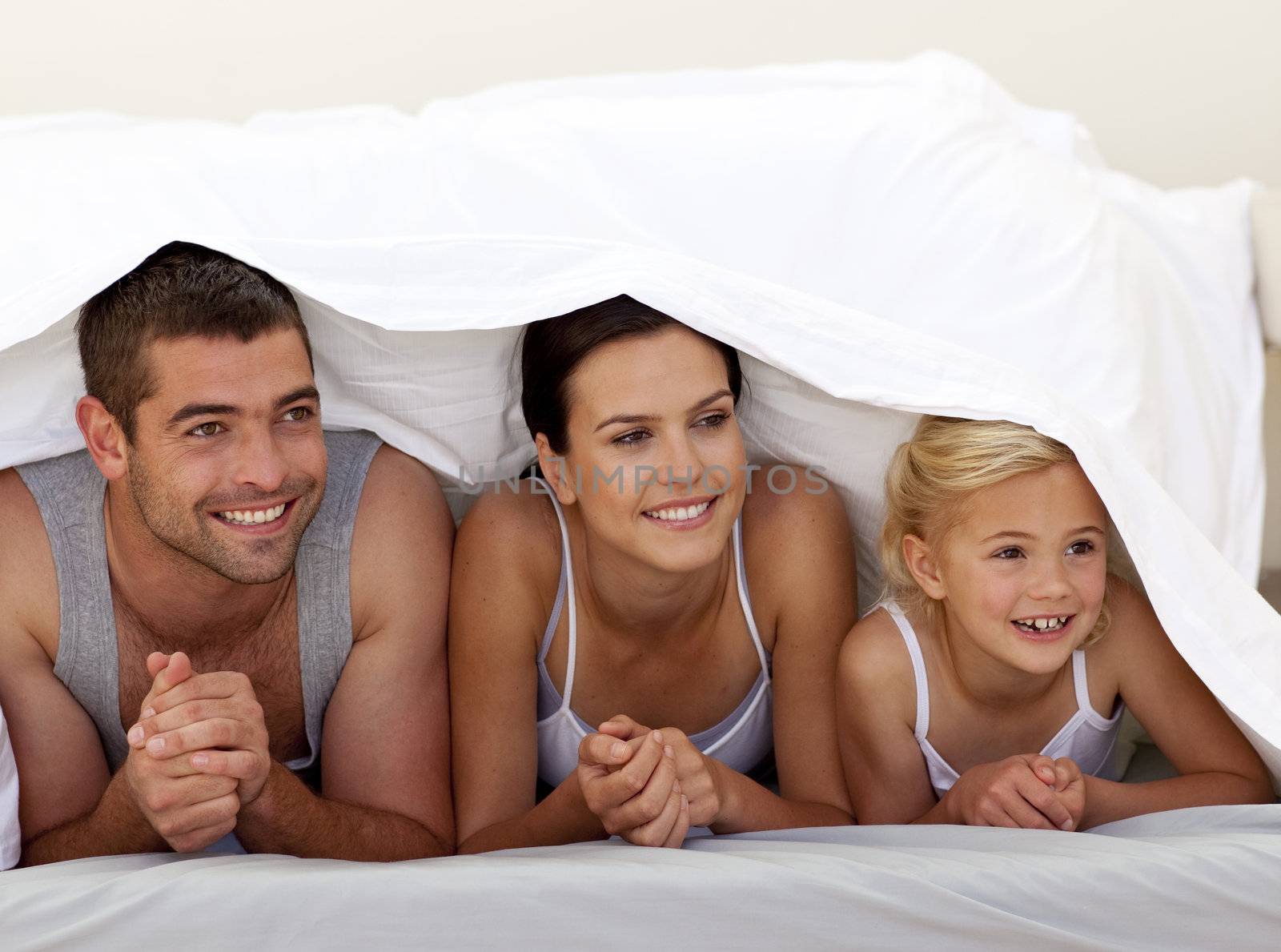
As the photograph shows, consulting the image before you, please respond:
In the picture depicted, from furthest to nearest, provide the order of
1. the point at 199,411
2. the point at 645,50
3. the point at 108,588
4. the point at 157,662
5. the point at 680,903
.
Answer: the point at 645,50 → the point at 108,588 → the point at 199,411 → the point at 157,662 → the point at 680,903

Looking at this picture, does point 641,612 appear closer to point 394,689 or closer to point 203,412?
point 394,689

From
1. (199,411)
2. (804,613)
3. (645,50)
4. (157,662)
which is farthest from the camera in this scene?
(645,50)

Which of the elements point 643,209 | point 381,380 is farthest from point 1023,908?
point 643,209

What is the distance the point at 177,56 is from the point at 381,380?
1.32 metres

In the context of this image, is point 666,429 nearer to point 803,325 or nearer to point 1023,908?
point 803,325

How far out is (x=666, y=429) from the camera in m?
1.32

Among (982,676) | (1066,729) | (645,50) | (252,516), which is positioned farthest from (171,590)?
(645,50)

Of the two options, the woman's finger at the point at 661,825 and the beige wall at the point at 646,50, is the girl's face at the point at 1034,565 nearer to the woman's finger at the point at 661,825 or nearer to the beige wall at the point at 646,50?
the woman's finger at the point at 661,825

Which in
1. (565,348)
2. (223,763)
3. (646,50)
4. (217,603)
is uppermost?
(646,50)

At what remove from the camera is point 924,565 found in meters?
1.41

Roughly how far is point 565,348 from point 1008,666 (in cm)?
59

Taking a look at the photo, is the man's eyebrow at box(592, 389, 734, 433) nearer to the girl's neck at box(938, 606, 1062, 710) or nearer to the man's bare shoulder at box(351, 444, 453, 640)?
the man's bare shoulder at box(351, 444, 453, 640)

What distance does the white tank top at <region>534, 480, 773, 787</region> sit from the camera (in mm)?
1463

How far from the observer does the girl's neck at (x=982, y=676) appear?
140 centimetres
